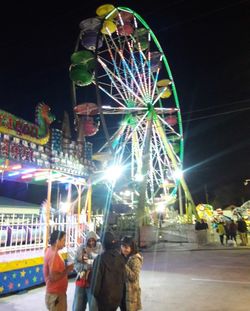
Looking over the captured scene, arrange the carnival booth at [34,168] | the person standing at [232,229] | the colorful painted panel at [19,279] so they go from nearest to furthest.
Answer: the colorful painted panel at [19,279]
the carnival booth at [34,168]
the person standing at [232,229]

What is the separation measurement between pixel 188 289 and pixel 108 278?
4.13 meters

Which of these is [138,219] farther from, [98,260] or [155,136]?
[98,260]

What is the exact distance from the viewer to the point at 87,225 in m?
9.29

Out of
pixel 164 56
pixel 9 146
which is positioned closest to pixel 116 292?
pixel 9 146

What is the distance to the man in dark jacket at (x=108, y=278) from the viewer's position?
3.23 metres

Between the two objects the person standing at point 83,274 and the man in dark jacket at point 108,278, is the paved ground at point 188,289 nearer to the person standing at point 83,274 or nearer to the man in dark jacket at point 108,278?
the person standing at point 83,274

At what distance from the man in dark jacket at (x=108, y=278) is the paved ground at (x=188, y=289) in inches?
90.9

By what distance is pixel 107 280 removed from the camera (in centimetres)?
325

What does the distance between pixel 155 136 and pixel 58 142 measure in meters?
12.1

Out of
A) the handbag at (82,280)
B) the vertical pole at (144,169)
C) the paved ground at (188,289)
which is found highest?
the vertical pole at (144,169)

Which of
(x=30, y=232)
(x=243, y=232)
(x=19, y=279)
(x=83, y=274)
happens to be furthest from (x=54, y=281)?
(x=243, y=232)

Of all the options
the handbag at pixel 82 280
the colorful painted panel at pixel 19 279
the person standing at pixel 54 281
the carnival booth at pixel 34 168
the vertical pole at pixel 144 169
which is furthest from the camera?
the vertical pole at pixel 144 169

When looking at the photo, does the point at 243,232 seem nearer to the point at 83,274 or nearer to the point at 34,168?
the point at 34,168

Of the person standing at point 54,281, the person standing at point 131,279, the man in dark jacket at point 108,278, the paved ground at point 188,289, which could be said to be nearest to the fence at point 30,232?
the paved ground at point 188,289
